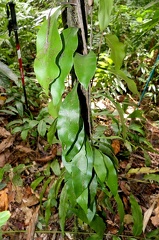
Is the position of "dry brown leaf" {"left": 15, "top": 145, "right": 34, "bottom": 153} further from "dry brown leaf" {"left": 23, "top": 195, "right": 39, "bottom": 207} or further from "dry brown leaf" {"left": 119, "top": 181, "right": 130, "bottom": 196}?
"dry brown leaf" {"left": 119, "top": 181, "right": 130, "bottom": 196}

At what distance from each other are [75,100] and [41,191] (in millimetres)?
662

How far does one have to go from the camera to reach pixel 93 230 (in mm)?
1123

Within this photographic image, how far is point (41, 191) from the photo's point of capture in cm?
119

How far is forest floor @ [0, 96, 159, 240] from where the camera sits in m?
1.14

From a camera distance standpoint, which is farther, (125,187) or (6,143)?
(6,143)

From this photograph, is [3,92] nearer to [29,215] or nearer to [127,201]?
[29,215]

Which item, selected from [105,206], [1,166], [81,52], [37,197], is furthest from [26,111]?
[81,52]

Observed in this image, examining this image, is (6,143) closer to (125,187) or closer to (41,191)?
(41,191)

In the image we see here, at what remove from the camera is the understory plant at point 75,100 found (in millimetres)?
529

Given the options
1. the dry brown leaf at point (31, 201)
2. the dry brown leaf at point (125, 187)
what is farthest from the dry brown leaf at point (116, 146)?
the dry brown leaf at point (31, 201)

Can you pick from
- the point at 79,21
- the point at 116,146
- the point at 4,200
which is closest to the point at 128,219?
the point at 116,146

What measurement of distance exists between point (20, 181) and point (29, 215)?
0.17 metres

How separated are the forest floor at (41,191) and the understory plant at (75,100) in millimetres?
113

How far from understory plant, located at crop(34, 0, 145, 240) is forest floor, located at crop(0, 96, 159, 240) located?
0.37 ft
